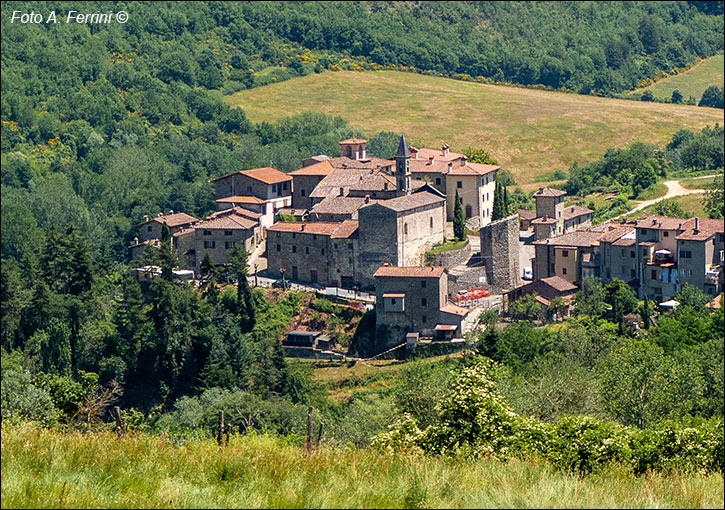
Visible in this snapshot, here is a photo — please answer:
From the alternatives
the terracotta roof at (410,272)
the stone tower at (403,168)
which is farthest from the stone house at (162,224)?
the terracotta roof at (410,272)

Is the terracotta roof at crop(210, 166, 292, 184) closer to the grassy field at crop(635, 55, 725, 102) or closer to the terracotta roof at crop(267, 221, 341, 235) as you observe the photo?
the terracotta roof at crop(267, 221, 341, 235)

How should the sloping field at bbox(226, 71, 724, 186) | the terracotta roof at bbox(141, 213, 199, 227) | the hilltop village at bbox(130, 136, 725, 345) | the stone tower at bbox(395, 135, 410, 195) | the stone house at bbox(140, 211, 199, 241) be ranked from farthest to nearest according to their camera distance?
the sloping field at bbox(226, 71, 724, 186) → the terracotta roof at bbox(141, 213, 199, 227) → the stone house at bbox(140, 211, 199, 241) → the stone tower at bbox(395, 135, 410, 195) → the hilltop village at bbox(130, 136, 725, 345)

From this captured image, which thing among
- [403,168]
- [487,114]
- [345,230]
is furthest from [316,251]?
[487,114]

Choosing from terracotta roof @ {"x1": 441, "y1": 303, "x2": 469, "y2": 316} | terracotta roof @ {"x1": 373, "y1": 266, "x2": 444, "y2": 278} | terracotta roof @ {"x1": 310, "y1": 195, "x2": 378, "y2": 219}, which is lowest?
terracotta roof @ {"x1": 441, "y1": 303, "x2": 469, "y2": 316}

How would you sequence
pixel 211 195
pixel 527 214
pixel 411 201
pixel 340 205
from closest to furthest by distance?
pixel 411 201
pixel 340 205
pixel 527 214
pixel 211 195

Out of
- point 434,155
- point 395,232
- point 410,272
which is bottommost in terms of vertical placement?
point 410,272

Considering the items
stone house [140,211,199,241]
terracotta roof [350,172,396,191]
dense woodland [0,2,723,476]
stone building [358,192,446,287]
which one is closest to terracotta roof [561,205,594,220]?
stone building [358,192,446,287]

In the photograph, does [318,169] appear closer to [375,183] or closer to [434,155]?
[375,183]
